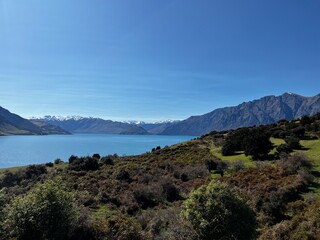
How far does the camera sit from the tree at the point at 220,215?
10.5 metres

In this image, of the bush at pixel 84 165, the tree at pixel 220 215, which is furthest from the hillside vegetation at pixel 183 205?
the bush at pixel 84 165

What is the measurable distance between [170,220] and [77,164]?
27.8m

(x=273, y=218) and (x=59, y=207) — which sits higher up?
(x=59, y=207)

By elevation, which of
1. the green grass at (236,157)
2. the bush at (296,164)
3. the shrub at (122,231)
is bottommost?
the shrub at (122,231)

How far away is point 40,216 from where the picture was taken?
1091cm

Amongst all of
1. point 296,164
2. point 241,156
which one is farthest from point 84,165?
point 296,164

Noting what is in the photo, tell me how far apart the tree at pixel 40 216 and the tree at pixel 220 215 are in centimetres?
491

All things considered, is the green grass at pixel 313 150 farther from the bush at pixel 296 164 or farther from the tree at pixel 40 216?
the tree at pixel 40 216

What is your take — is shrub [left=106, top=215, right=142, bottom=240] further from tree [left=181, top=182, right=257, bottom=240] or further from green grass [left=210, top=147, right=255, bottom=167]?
green grass [left=210, top=147, right=255, bottom=167]

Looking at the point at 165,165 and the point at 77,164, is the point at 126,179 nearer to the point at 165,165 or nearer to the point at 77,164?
the point at 165,165

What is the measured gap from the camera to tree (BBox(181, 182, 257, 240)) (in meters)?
10.5

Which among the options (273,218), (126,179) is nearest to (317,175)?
(273,218)

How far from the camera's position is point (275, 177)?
22812 millimetres

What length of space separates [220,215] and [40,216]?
6771 millimetres
